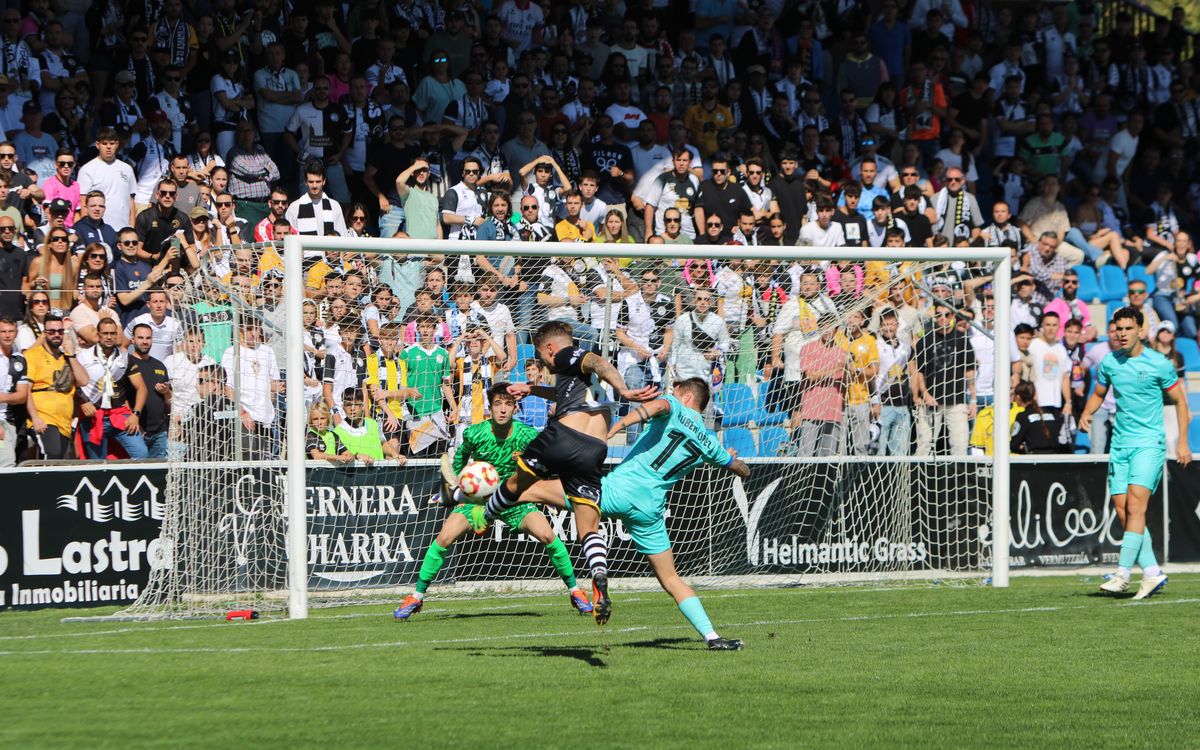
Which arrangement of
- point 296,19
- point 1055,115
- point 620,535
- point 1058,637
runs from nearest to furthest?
point 1058,637
point 620,535
point 296,19
point 1055,115

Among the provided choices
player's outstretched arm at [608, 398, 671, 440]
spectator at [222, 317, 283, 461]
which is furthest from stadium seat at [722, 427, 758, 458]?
player's outstretched arm at [608, 398, 671, 440]

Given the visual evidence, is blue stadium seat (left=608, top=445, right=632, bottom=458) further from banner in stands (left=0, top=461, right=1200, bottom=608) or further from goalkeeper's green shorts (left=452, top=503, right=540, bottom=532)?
goalkeeper's green shorts (left=452, top=503, right=540, bottom=532)

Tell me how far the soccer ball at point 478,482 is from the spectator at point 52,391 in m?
4.68

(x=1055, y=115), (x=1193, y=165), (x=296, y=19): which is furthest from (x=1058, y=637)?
(x=1193, y=165)

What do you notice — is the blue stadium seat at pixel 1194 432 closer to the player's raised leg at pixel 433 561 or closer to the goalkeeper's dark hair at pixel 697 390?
the player's raised leg at pixel 433 561

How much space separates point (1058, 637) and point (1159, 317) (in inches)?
476

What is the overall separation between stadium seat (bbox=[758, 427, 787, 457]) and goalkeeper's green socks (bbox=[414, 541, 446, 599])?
4209mm

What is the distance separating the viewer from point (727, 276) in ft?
51.5

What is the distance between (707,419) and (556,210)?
12.9ft

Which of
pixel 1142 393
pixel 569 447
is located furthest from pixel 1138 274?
pixel 569 447

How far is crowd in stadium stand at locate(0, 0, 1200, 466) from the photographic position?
47.2 ft

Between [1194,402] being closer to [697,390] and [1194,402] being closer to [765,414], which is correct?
[765,414]

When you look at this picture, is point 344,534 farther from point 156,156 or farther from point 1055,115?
point 1055,115

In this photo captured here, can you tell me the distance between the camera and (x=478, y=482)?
37.9 ft
